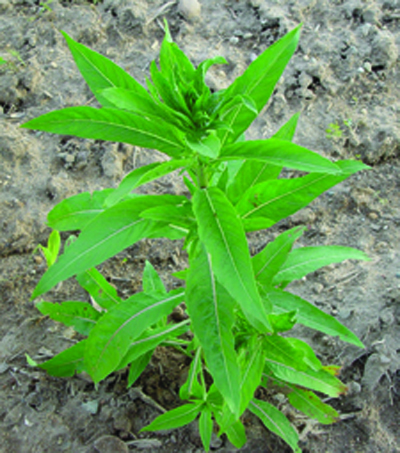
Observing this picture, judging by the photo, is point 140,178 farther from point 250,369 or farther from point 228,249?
point 250,369

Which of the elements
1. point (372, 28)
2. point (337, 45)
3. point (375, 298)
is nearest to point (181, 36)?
point (337, 45)

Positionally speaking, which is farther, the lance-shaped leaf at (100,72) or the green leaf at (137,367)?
the green leaf at (137,367)

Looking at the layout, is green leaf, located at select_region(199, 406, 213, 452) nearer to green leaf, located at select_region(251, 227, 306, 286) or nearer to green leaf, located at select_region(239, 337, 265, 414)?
green leaf, located at select_region(239, 337, 265, 414)

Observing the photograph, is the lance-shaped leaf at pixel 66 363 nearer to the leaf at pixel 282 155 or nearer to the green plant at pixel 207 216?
the green plant at pixel 207 216

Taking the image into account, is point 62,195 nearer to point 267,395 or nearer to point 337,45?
point 267,395

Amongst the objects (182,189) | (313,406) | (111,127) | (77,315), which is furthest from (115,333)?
(182,189)

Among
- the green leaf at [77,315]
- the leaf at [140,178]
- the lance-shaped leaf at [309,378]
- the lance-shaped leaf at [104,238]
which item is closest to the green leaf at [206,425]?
the lance-shaped leaf at [309,378]

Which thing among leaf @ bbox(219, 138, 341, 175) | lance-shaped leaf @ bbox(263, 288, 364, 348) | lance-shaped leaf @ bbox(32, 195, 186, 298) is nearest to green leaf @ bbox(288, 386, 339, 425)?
lance-shaped leaf @ bbox(263, 288, 364, 348)
